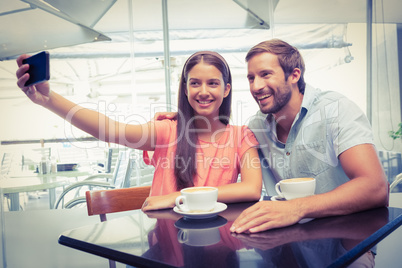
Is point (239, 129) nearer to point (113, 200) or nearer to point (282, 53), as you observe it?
point (282, 53)

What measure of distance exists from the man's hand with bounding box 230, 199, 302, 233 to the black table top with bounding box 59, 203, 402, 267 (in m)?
0.02

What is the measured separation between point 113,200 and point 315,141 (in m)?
0.87

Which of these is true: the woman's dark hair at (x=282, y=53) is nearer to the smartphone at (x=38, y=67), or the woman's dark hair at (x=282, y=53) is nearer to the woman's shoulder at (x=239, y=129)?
the woman's shoulder at (x=239, y=129)

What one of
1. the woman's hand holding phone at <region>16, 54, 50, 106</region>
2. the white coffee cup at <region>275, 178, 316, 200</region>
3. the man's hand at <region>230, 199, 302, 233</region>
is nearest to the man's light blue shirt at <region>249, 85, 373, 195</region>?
the white coffee cup at <region>275, 178, 316, 200</region>

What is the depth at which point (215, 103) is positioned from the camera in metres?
1.27

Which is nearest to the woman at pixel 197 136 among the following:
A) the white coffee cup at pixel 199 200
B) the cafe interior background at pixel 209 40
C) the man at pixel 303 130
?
the man at pixel 303 130

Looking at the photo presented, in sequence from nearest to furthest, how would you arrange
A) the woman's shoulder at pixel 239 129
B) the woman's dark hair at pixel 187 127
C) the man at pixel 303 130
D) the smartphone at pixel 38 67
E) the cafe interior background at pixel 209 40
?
the smartphone at pixel 38 67, the man at pixel 303 130, the woman's dark hair at pixel 187 127, the woman's shoulder at pixel 239 129, the cafe interior background at pixel 209 40

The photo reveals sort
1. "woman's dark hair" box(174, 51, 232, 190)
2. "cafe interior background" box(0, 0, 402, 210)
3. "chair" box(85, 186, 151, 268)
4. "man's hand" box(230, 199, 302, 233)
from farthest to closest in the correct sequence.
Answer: "cafe interior background" box(0, 0, 402, 210) → "woman's dark hair" box(174, 51, 232, 190) → "chair" box(85, 186, 151, 268) → "man's hand" box(230, 199, 302, 233)

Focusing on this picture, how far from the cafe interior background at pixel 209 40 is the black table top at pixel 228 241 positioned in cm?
247

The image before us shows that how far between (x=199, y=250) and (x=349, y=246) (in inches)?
10.4

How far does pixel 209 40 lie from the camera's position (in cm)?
378

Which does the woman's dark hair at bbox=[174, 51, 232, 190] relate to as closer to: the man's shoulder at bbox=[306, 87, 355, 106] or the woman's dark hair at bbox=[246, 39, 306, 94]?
the woman's dark hair at bbox=[246, 39, 306, 94]

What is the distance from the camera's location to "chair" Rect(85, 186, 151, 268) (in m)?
1.13

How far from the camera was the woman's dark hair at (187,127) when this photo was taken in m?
1.25
